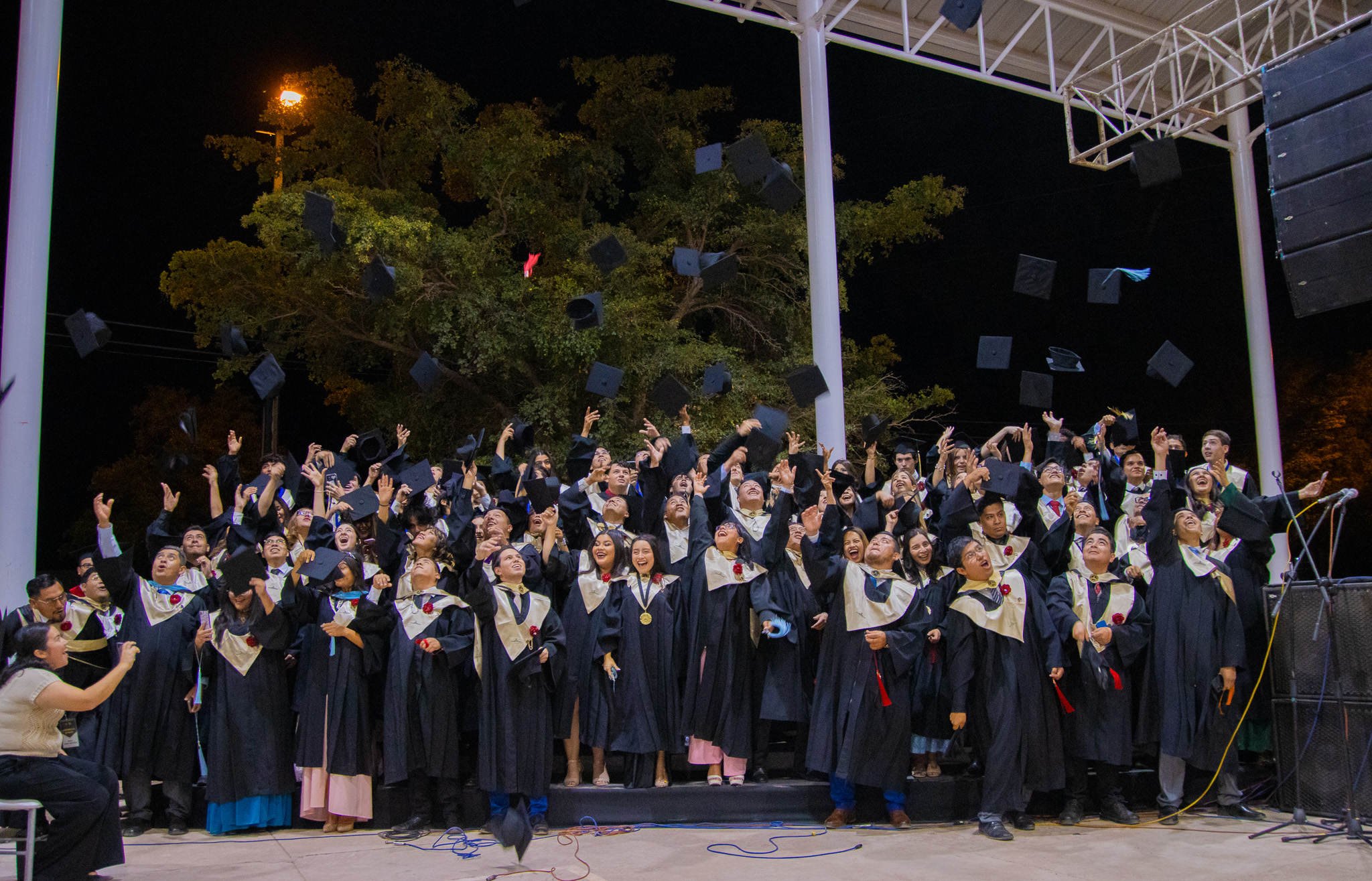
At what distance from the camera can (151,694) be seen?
5941 millimetres

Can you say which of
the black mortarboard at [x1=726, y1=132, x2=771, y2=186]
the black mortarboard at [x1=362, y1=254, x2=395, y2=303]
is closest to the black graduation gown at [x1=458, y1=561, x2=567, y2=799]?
the black mortarboard at [x1=362, y1=254, x2=395, y2=303]

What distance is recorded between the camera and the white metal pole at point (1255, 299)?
34.6 ft

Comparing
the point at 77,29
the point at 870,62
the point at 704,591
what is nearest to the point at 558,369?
the point at 704,591

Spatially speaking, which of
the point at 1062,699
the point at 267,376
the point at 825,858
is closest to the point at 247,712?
the point at 267,376

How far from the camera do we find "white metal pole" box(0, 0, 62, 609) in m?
6.81

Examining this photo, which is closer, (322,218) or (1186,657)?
(1186,657)

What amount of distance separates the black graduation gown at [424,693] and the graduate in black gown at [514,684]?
0.47 ft

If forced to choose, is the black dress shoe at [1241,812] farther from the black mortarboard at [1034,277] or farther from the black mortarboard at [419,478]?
the black mortarboard at [419,478]

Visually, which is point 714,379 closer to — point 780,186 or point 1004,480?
point 780,186

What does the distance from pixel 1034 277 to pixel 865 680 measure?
4141 millimetres

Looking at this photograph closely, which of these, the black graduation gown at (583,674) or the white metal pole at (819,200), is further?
the white metal pole at (819,200)

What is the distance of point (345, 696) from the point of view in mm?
5785

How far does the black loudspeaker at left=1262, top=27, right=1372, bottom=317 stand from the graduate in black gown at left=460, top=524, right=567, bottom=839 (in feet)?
12.3

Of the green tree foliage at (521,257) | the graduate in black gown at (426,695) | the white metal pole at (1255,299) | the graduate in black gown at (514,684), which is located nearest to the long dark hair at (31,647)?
the graduate in black gown at (426,695)
